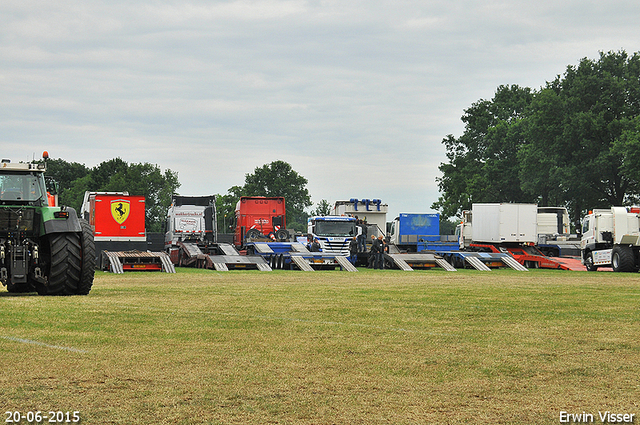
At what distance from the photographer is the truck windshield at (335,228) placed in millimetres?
40938

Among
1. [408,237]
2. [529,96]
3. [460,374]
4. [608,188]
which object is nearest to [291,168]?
[529,96]

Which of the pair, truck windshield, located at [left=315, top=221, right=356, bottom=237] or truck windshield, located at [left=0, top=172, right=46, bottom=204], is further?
truck windshield, located at [left=315, top=221, right=356, bottom=237]

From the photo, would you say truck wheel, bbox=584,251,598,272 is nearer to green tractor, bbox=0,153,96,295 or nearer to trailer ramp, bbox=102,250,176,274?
trailer ramp, bbox=102,250,176,274

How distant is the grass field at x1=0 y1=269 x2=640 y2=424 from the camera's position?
6.28 metres

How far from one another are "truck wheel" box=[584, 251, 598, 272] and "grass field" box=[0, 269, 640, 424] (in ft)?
78.7

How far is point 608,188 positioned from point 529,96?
20462 mm

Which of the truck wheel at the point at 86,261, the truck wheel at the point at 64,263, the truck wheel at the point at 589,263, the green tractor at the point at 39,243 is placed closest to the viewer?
the green tractor at the point at 39,243

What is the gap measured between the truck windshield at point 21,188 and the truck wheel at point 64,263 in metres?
1.30

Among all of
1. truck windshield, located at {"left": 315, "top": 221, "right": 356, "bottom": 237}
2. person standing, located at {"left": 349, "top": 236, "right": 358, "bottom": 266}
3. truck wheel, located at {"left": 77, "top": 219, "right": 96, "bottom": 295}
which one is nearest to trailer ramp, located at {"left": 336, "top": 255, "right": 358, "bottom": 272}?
person standing, located at {"left": 349, "top": 236, "right": 358, "bottom": 266}

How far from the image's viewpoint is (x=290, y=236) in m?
44.8

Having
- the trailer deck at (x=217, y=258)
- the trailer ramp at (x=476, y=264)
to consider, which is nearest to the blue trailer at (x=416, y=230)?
the trailer ramp at (x=476, y=264)

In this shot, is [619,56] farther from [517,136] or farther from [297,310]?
[297,310]

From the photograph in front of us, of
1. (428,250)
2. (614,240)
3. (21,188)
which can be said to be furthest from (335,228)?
(21,188)

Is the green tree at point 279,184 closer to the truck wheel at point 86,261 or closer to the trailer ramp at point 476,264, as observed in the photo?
the trailer ramp at point 476,264
